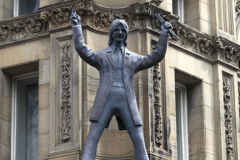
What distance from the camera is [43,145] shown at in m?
26.1

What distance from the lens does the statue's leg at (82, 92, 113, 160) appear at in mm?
21703

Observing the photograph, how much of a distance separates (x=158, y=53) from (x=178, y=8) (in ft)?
24.6

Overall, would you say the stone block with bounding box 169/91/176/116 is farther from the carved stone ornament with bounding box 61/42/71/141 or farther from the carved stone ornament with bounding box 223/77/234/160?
the carved stone ornament with bounding box 61/42/71/141

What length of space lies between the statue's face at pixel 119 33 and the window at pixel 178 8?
7.38 meters

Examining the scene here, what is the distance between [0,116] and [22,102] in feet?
2.59

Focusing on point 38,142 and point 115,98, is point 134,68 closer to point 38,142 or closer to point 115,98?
point 115,98

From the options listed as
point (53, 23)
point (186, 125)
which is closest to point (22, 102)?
point (53, 23)

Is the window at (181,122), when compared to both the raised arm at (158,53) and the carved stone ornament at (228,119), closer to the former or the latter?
the carved stone ornament at (228,119)

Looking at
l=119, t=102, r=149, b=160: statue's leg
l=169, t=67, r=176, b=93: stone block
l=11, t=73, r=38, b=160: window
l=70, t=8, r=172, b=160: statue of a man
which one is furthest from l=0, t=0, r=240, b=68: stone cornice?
l=119, t=102, r=149, b=160: statue's leg

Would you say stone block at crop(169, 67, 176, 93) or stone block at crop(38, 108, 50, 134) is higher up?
stone block at crop(169, 67, 176, 93)

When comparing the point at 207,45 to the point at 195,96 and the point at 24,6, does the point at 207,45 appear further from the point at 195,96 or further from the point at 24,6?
the point at 24,6

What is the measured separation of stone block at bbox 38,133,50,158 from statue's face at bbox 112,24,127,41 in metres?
4.77

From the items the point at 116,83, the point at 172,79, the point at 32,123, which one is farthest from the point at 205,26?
the point at 116,83

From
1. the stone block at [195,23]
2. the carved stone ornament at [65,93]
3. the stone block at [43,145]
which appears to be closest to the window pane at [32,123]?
the stone block at [43,145]
